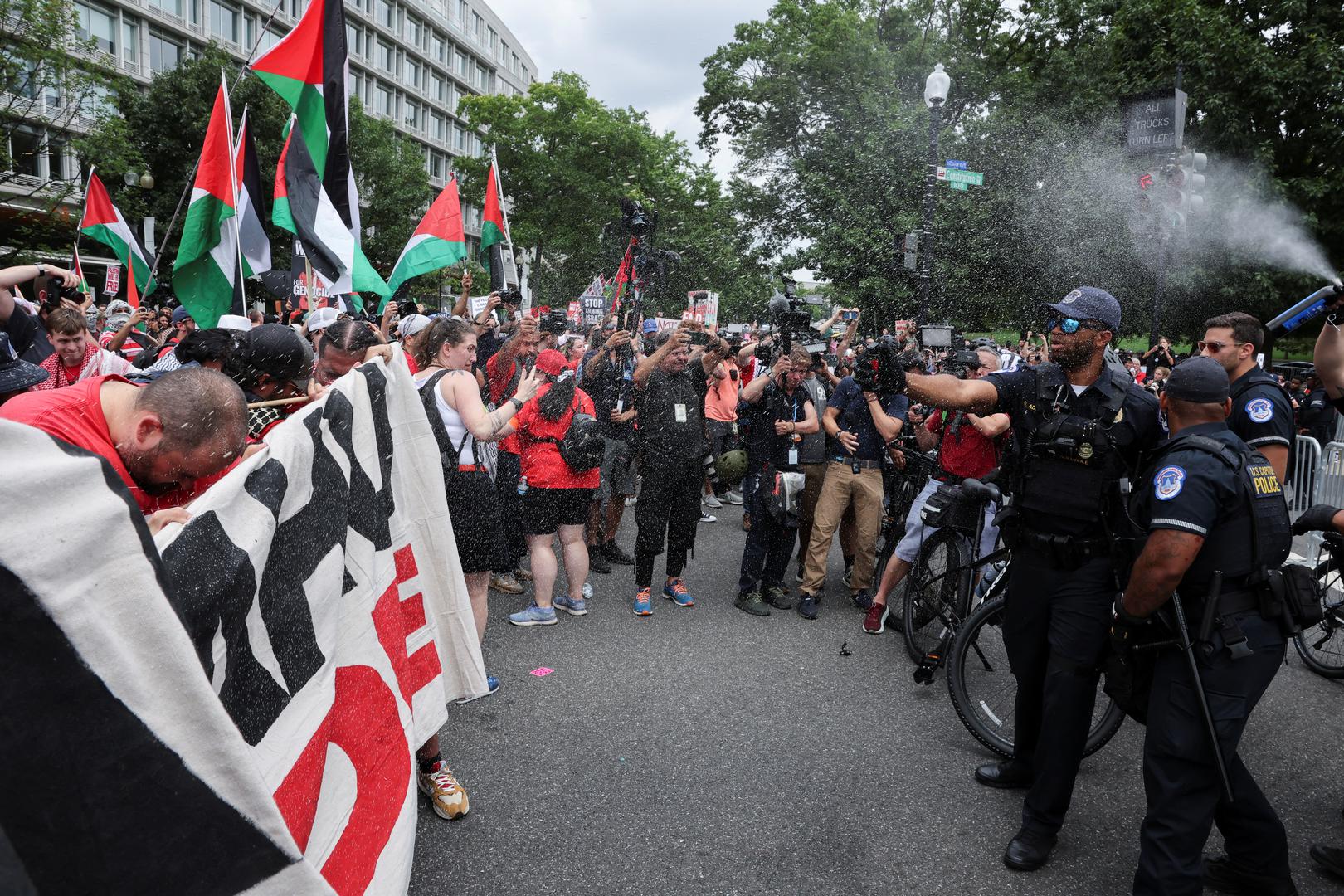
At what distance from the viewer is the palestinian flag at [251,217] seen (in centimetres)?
655

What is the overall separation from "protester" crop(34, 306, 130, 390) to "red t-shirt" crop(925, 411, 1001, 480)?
5.38 metres

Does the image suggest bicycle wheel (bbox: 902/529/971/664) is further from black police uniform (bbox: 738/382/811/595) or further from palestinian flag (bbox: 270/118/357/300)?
palestinian flag (bbox: 270/118/357/300)

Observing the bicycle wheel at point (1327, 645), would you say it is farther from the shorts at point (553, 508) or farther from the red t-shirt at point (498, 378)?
the red t-shirt at point (498, 378)

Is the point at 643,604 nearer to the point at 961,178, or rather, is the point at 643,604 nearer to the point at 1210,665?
the point at 1210,665

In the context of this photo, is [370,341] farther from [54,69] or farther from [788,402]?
[54,69]

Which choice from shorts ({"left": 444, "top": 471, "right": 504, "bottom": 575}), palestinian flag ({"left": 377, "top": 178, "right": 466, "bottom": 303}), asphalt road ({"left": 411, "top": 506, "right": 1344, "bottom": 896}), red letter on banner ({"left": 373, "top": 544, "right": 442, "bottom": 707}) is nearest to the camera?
red letter on banner ({"left": 373, "top": 544, "right": 442, "bottom": 707})

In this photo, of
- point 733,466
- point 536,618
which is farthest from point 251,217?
point 733,466

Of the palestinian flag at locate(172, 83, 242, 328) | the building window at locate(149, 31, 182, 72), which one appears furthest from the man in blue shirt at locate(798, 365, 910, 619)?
the building window at locate(149, 31, 182, 72)

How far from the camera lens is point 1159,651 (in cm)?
283

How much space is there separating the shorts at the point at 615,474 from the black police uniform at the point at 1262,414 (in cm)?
469

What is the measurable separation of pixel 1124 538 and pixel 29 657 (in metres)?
3.29

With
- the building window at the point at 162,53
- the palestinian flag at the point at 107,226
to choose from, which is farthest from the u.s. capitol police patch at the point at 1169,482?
the building window at the point at 162,53

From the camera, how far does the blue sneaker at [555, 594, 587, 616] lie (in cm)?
579

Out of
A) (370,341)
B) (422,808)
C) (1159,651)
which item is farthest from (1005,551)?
(370,341)
